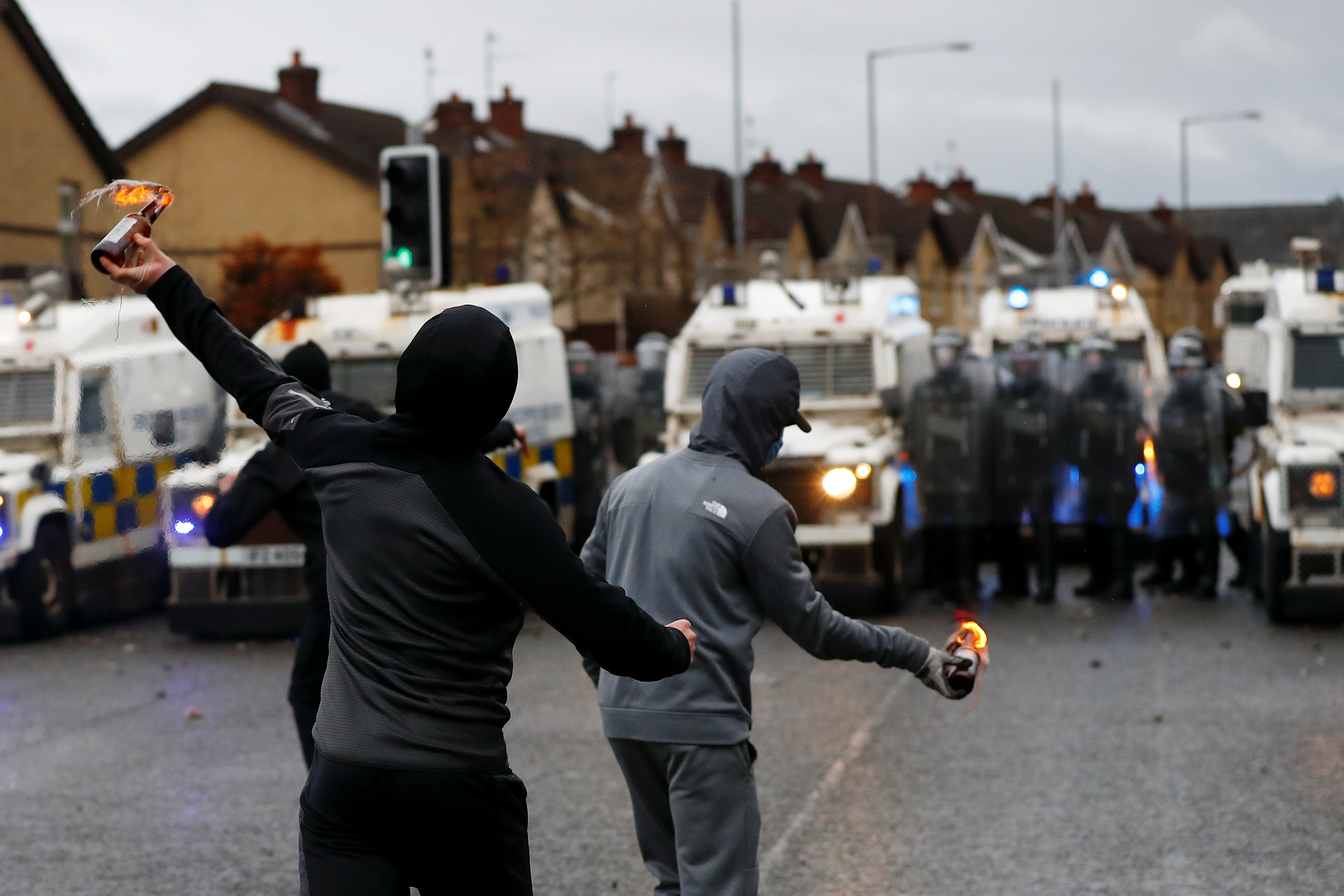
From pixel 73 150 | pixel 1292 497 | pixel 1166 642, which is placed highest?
pixel 73 150

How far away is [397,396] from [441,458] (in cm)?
14

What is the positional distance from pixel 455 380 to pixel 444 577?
362 millimetres

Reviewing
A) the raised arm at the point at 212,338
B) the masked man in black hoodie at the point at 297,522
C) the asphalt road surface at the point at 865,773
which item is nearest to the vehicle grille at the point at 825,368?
the asphalt road surface at the point at 865,773

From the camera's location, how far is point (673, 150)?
5750 centimetres

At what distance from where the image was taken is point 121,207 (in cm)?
385

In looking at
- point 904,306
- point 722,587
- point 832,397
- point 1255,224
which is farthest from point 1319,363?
point 1255,224

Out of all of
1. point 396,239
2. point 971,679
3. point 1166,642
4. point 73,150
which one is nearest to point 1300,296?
point 1166,642

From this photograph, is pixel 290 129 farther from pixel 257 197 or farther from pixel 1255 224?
pixel 1255 224

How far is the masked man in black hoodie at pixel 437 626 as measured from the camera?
3463 mm

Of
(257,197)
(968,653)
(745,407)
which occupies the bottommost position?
(968,653)

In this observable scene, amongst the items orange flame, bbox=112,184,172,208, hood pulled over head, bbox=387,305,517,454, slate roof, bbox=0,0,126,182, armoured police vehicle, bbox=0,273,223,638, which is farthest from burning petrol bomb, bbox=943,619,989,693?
slate roof, bbox=0,0,126,182

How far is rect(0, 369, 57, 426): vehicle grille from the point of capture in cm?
1475

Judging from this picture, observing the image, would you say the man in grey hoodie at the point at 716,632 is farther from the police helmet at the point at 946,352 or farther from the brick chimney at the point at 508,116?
the brick chimney at the point at 508,116

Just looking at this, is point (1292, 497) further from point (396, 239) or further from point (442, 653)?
point (442, 653)
